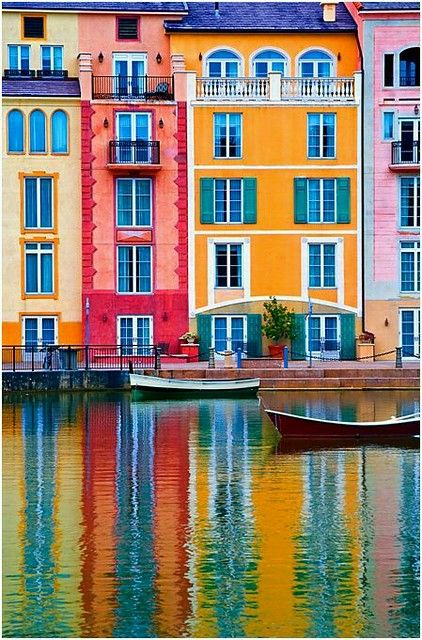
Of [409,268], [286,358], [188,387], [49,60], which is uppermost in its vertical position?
[49,60]

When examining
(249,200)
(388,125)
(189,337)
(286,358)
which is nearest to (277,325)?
(189,337)

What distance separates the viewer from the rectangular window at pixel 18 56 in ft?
202

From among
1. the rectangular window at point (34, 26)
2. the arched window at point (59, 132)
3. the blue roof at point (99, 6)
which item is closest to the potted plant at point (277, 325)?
the arched window at point (59, 132)

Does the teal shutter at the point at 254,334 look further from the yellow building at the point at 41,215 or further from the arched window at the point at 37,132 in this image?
the arched window at the point at 37,132

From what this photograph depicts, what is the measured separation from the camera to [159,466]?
117ft

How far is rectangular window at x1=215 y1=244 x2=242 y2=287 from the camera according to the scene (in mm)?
58969

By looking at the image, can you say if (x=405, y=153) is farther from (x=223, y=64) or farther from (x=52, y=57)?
(x=52, y=57)

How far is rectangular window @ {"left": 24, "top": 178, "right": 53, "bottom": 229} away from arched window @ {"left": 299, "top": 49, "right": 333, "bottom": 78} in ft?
36.7

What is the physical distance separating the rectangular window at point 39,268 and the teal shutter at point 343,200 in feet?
36.2

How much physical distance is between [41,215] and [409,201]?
1408 centimetres

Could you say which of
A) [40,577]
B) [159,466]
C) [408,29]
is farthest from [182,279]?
[40,577]

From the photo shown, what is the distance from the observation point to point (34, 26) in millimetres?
61875

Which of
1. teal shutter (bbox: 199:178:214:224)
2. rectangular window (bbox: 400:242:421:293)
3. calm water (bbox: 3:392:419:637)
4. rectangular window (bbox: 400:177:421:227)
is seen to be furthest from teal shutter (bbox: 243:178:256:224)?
calm water (bbox: 3:392:419:637)

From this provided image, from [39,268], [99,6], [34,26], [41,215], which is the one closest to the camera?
[41,215]
